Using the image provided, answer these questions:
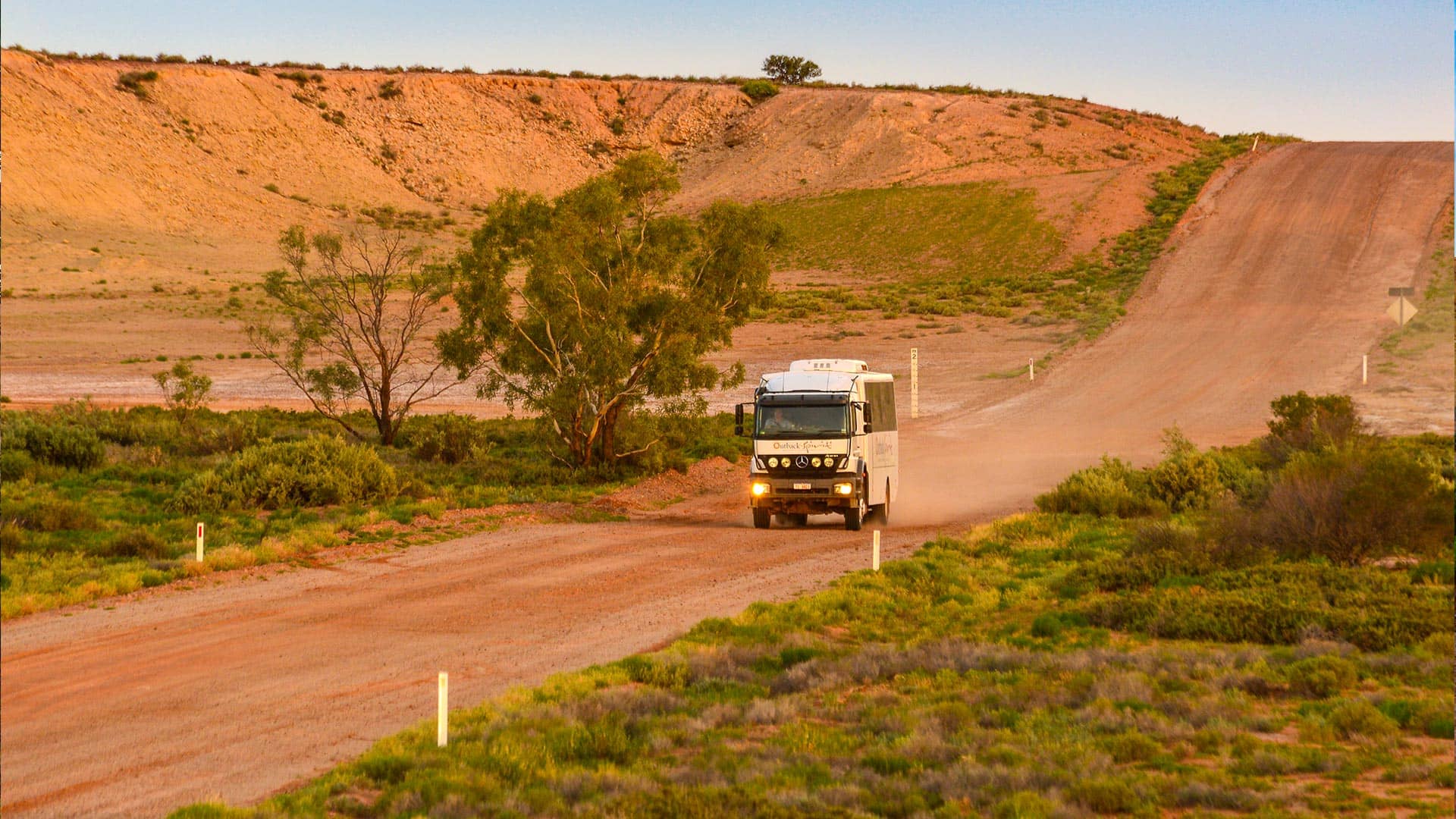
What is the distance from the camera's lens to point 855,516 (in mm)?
27734

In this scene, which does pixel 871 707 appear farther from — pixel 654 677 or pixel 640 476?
pixel 640 476

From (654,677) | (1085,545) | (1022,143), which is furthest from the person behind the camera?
(1022,143)

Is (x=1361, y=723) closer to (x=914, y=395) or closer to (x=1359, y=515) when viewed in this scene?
(x=1359, y=515)

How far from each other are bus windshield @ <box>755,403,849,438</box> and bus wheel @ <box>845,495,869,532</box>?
1.65m

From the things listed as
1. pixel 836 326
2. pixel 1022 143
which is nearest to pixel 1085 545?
pixel 836 326

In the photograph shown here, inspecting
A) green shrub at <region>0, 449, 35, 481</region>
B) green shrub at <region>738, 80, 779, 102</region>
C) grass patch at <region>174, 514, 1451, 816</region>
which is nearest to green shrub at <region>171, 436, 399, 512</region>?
green shrub at <region>0, 449, 35, 481</region>

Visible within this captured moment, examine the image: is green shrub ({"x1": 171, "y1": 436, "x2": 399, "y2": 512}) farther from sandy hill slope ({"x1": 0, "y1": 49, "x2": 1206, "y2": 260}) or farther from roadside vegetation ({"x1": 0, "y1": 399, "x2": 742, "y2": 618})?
sandy hill slope ({"x1": 0, "y1": 49, "x2": 1206, "y2": 260})

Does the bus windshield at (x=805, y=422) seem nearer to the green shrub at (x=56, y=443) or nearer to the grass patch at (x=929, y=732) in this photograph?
the grass patch at (x=929, y=732)

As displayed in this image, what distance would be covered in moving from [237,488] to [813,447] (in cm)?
1200

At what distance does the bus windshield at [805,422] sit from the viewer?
1073 inches

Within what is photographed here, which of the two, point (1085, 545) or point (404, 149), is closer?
point (1085, 545)

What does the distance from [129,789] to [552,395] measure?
22.4m

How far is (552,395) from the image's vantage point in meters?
33.2

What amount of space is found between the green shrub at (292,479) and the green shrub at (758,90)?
123 meters
